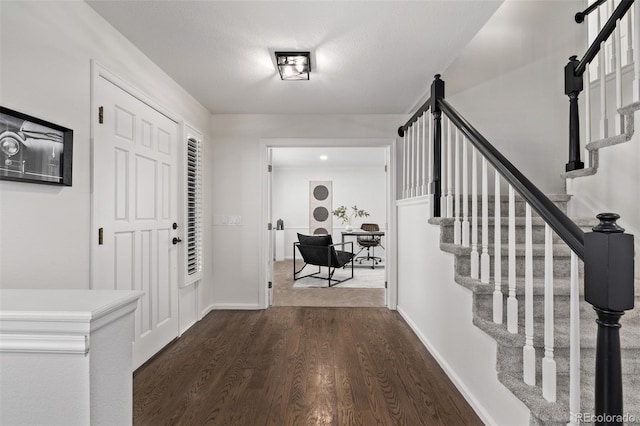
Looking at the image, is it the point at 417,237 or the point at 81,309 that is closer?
the point at 81,309

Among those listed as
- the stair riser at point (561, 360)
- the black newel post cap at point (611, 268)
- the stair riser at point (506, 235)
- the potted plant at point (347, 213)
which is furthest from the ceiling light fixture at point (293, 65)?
the potted plant at point (347, 213)

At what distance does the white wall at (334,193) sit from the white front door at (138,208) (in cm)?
519

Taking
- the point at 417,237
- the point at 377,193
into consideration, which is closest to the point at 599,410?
the point at 417,237

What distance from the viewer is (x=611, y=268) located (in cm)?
84

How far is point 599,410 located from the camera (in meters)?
0.88

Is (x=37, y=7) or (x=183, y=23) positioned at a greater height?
(x=183, y=23)

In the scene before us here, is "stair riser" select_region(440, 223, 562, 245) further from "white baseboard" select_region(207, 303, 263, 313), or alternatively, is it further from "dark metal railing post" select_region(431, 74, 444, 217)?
"white baseboard" select_region(207, 303, 263, 313)

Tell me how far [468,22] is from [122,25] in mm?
2216

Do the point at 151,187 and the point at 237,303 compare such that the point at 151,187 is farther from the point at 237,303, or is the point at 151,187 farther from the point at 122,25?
the point at 237,303

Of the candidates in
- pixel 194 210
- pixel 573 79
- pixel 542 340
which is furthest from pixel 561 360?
pixel 194 210

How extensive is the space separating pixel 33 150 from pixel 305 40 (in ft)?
5.50

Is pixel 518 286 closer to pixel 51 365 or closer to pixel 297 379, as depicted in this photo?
pixel 297 379

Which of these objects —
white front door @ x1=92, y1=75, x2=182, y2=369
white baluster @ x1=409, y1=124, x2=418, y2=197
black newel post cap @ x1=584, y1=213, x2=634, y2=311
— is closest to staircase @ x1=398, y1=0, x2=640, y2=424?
black newel post cap @ x1=584, y1=213, x2=634, y2=311

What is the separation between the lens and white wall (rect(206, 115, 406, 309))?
363 centimetres
